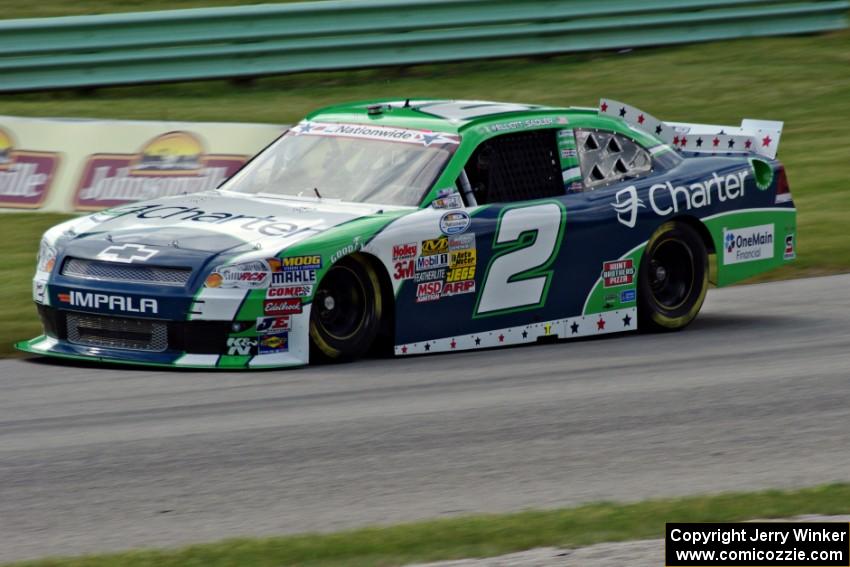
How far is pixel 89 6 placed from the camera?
69.5 feet

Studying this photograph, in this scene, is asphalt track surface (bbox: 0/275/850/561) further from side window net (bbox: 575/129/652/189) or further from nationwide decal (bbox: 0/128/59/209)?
nationwide decal (bbox: 0/128/59/209)

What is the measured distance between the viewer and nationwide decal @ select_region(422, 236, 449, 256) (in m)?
8.72

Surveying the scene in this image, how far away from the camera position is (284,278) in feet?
26.8

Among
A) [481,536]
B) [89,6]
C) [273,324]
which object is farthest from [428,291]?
[89,6]

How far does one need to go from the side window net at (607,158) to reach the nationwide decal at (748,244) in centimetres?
79

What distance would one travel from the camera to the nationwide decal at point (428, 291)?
8.74 meters

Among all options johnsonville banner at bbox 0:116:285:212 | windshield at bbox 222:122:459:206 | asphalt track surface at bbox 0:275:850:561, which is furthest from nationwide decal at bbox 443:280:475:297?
johnsonville banner at bbox 0:116:285:212

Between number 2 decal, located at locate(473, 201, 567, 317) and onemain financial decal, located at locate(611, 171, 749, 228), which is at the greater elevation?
onemain financial decal, located at locate(611, 171, 749, 228)

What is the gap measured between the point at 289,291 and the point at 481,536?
3.17 metres

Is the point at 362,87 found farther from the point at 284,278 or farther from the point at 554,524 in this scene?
the point at 554,524

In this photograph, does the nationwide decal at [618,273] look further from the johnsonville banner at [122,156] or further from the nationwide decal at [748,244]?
the johnsonville banner at [122,156]

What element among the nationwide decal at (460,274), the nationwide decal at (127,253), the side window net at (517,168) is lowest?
the nationwide decal at (460,274)

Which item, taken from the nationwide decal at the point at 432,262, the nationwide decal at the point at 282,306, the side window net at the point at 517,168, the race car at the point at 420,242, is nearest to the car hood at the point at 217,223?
the race car at the point at 420,242

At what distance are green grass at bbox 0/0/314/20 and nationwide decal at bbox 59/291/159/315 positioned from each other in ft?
42.9
